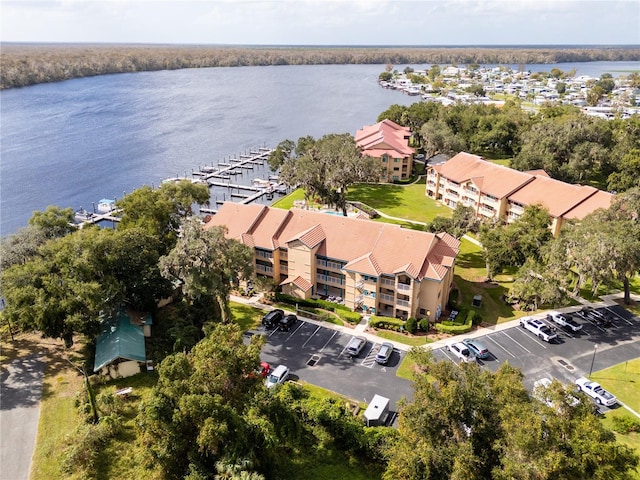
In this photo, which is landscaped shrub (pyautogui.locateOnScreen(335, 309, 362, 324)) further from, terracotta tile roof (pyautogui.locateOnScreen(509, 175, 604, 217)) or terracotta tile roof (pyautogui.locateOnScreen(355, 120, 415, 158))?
terracotta tile roof (pyautogui.locateOnScreen(355, 120, 415, 158))

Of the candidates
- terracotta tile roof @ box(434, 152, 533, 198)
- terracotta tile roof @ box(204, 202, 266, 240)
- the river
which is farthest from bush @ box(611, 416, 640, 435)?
the river

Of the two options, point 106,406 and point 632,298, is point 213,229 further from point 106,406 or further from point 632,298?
point 632,298

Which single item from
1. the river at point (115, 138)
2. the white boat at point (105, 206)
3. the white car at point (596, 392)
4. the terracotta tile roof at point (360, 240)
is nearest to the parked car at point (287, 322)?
the terracotta tile roof at point (360, 240)

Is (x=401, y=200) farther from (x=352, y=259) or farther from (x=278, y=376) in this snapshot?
(x=278, y=376)

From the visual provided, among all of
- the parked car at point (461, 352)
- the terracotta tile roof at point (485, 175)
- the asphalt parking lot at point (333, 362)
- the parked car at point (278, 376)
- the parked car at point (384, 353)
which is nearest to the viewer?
the parked car at point (278, 376)

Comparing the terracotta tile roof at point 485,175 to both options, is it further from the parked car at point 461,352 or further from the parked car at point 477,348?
the parked car at point 461,352
